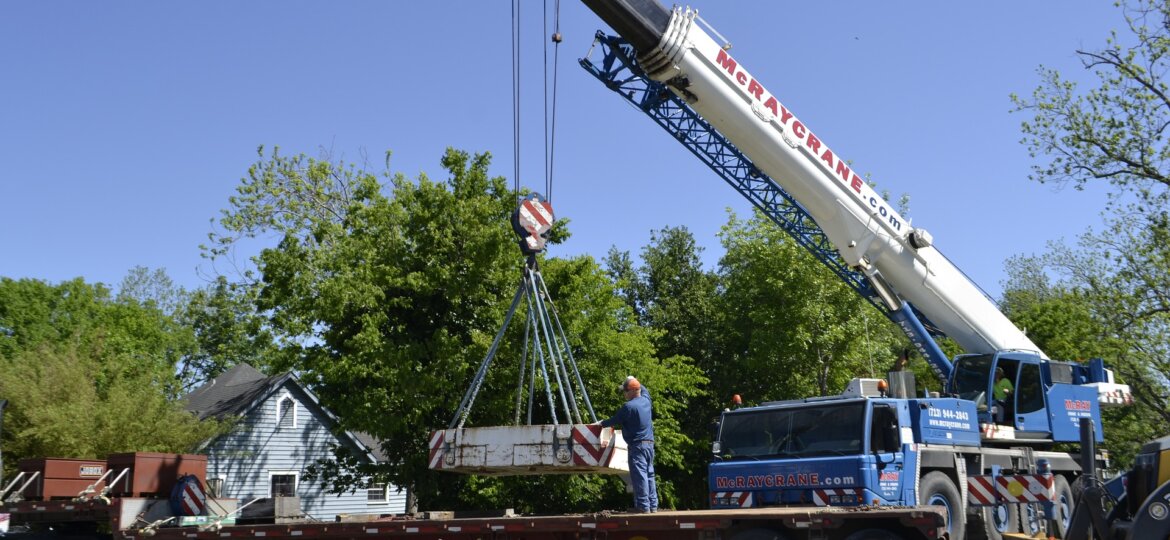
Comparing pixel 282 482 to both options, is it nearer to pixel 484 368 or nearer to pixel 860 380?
pixel 484 368

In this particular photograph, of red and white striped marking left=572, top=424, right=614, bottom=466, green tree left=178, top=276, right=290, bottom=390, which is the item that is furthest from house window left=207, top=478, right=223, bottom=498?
green tree left=178, top=276, right=290, bottom=390

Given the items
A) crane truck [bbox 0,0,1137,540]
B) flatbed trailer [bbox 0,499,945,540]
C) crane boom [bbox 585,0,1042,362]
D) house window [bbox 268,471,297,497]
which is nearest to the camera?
flatbed trailer [bbox 0,499,945,540]

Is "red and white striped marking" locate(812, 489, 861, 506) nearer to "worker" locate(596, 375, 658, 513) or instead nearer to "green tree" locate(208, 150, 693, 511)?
"worker" locate(596, 375, 658, 513)

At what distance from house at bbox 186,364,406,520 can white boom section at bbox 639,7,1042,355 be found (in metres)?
17.3

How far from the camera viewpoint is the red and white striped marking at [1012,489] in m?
11.0

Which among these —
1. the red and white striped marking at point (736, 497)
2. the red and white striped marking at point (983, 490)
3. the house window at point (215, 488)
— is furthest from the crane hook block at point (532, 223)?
the red and white striped marking at point (983, 490)

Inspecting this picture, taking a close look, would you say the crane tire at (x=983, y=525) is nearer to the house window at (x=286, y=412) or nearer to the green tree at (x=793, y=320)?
the green tree at (x=793, y=320)

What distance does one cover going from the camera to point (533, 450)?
1058cm

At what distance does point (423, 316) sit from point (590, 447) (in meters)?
13.7

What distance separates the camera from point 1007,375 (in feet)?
54.0

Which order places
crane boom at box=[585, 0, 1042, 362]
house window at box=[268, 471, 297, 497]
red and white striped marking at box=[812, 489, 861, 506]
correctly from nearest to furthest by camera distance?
red and white striped marking at box=[812, 489, 861, 506] → crane boom at box=[585, 0, 1042, 362] → house window at box=[268, 471, 297, 497]

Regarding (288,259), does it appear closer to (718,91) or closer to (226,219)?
(226,219)

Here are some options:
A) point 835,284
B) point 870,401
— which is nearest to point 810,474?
point 870,401

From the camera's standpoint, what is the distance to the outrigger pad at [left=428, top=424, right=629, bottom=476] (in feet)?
33.8
